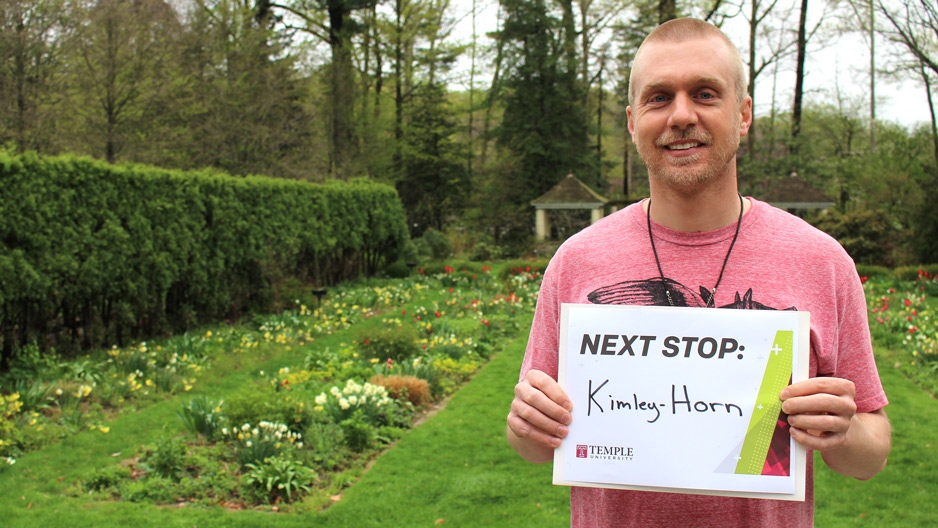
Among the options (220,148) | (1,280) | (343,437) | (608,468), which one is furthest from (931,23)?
(608,468)

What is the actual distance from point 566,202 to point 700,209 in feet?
89.4

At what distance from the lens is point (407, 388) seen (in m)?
8.24

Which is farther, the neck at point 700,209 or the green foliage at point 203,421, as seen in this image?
the green foliage at point 203,421

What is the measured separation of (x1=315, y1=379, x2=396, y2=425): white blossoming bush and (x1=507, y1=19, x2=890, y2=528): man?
5266mm

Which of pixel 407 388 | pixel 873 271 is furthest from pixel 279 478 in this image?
pixel 873 271

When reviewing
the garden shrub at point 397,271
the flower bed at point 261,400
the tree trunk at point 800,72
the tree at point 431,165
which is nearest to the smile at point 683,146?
the flower bed at point 261,400

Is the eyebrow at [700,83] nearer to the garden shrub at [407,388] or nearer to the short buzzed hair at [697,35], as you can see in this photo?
the short buzzed hair at [697,35]

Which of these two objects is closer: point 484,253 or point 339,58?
point 484,253

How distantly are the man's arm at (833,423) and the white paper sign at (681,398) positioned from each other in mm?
50

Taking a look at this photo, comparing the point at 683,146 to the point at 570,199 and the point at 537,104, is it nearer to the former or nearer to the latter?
the point at 570,199

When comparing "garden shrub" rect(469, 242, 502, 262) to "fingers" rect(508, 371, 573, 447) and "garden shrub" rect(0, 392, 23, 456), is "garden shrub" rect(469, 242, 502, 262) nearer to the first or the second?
"garden shrub" rect(0, 392, 23, 456)

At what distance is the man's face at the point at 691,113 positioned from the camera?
1.78 m

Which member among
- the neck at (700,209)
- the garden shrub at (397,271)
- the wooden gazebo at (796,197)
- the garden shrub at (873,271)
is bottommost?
the garden shrub at (397,271)

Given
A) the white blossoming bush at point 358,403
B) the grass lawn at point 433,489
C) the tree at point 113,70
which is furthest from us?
the tree at point 113,70
